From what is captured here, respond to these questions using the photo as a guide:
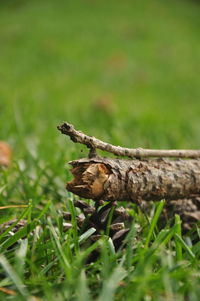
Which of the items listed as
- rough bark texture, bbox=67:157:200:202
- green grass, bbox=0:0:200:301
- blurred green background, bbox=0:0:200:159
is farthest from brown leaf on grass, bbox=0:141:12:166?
rough bark texture, bbox=67:157:200:202

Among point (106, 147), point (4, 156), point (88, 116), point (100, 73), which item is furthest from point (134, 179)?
point (100, 73)

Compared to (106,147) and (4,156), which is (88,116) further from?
(106,147)

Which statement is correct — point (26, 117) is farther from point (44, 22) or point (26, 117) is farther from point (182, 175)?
point (44, 22)

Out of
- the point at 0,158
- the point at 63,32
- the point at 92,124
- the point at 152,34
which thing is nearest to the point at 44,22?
the point at 63,32

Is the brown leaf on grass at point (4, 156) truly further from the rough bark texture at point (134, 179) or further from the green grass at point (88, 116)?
the rough bark texture at point (134, 179)

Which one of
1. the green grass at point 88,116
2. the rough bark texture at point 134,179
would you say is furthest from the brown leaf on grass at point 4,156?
the rough bark texture at point 134,179

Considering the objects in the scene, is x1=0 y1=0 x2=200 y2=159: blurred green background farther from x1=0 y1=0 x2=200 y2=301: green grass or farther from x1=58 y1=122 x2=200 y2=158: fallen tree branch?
x1=58 y1=122 x2=200 y2=158: fallen tree branch
